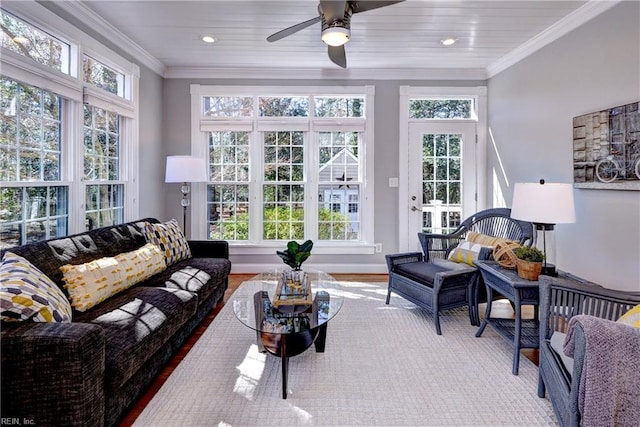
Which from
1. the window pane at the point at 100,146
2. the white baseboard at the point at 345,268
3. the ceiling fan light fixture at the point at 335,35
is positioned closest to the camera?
the ceiling fan light fixture at the point at 335,35

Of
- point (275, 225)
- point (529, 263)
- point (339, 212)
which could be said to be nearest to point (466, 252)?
point (529, 263)

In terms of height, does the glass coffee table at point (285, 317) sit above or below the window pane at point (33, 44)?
below

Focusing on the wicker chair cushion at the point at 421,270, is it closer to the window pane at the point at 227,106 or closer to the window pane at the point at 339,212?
the window pane at the point at 339,212

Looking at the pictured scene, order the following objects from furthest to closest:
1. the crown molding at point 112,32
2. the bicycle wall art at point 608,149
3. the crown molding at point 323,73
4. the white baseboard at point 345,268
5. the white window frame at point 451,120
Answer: the white baseboard at point 345,268 < the white window frame at point 451,120 < the crown molding at point 323,73 < the crown molding at point 112,32 < the bicycle wall art at point 608,149

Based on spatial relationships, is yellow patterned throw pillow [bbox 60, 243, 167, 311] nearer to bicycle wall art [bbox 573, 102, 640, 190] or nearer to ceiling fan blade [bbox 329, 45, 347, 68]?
ceiling fan blade [bbox 329, 45, 347, 68]

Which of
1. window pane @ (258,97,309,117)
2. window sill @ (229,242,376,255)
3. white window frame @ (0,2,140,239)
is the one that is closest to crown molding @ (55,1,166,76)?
white window frame @ (0,2,140,239)

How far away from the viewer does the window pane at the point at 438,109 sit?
15.2 ft

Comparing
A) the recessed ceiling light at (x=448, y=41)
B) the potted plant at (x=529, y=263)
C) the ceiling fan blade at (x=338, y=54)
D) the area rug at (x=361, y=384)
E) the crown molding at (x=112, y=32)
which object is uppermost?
the recessed ceiling light at (x=448, y=41)

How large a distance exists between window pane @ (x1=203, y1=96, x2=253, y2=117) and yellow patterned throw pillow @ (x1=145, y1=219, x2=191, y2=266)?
1.87 meters

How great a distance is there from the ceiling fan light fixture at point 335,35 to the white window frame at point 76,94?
82.3 inches

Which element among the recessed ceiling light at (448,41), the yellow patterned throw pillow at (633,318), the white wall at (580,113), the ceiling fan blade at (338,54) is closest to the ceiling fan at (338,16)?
the ceiling fan blade at (338,54)

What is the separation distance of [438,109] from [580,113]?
189cm

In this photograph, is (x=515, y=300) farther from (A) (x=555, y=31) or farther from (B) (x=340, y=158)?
(B) (x=340, y=158)

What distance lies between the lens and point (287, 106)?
4617 mm
